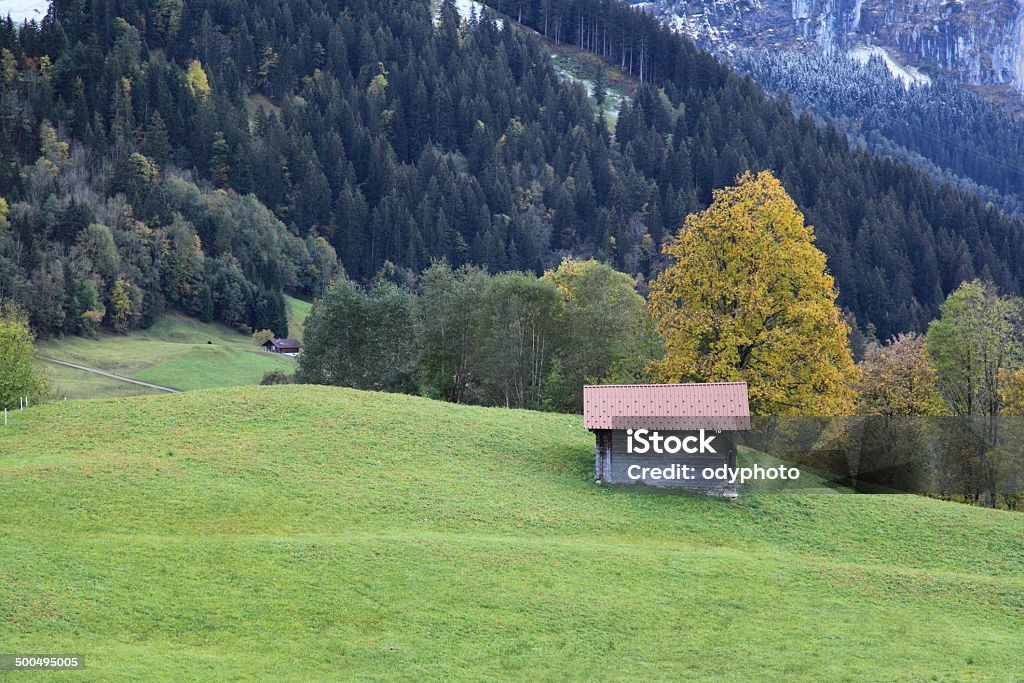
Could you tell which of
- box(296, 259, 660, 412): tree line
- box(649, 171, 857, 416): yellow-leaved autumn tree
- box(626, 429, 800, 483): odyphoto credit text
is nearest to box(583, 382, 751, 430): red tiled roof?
box(626, 429, 800, 483): odyphoto credit text

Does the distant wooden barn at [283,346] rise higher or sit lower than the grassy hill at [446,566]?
higher

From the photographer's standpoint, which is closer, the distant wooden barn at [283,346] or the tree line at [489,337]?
the tree line at [489,337]

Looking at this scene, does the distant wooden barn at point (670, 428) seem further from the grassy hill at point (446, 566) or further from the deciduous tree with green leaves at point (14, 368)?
the deciduous tree with green leaves at point (14, 368)

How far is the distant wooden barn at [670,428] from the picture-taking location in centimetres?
4612

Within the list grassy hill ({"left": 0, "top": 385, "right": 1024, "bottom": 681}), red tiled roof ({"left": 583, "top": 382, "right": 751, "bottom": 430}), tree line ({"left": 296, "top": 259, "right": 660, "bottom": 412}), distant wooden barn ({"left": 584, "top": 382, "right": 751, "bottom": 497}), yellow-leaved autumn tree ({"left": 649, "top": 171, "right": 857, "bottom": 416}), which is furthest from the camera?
tree line ({"left": 296, "top": 259, "right": 660, "bottom": 412})

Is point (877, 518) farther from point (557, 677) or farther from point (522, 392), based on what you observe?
point (522, 392)

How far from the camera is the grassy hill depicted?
30188 mm

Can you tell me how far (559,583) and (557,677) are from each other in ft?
22.0

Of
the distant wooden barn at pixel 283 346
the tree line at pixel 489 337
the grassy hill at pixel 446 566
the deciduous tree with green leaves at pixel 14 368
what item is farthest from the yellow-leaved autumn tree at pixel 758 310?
the distant wooden barn at pixel 283 346

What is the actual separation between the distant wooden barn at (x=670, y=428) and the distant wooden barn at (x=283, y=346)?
382 ft

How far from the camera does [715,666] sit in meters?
30.5

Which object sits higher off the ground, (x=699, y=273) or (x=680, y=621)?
(x=699, y=273)

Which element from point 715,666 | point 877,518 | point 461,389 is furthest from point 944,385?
point 715,666

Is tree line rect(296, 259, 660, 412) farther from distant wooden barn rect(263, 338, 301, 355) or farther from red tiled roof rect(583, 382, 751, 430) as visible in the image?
distant wooden barn rect(263, 338, 301, 355)
